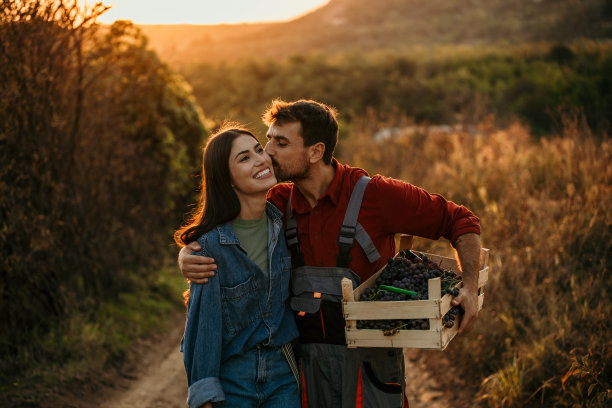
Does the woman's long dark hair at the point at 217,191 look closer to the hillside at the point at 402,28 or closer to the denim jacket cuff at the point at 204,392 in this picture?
the denim jacket cuff at the point at 204,392

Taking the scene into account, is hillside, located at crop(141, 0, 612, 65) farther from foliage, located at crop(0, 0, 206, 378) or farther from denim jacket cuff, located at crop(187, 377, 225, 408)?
denim jacket cuff, located at crop(187, 377, 225, 408)

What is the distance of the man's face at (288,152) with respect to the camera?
3.15 meters

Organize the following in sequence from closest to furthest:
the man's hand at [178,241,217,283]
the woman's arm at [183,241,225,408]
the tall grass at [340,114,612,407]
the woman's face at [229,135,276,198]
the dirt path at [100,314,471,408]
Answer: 1. the woman's arm at [183,241,225,408]
2. the man's hand at [178,241,217,283]
3. the woman's face at [229,135,276,198]
4. the tall grass at [340,114,612,407]
5. the dirt path at [100,314,471,408]

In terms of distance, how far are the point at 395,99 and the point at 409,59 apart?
569cm

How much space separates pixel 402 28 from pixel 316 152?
195 feet

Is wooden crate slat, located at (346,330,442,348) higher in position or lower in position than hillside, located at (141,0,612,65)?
lower

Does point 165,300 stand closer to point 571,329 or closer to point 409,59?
point 571,329

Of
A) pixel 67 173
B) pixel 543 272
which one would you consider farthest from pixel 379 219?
pixel 67 173

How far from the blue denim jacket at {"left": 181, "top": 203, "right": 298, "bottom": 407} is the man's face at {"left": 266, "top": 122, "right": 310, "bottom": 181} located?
1.03ft

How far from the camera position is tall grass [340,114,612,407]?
13.3ft

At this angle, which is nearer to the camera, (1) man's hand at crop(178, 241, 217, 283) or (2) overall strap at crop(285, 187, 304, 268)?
(1) man's hand at crop(178, 241, 217, 283)

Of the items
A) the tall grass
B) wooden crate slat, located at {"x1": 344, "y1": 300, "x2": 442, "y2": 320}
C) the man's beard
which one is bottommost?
the tall grass

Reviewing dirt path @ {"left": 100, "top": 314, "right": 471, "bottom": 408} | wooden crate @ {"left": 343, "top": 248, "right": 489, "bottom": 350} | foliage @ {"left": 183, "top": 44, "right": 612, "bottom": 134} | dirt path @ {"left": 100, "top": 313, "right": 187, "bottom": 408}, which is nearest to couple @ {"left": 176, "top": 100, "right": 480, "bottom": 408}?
wooden crate @ {"left": 343, "top": 248, "right": 489, "bottom": 350}

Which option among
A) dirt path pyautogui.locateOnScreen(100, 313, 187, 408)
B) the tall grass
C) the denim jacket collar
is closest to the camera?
the denim jacket collar
